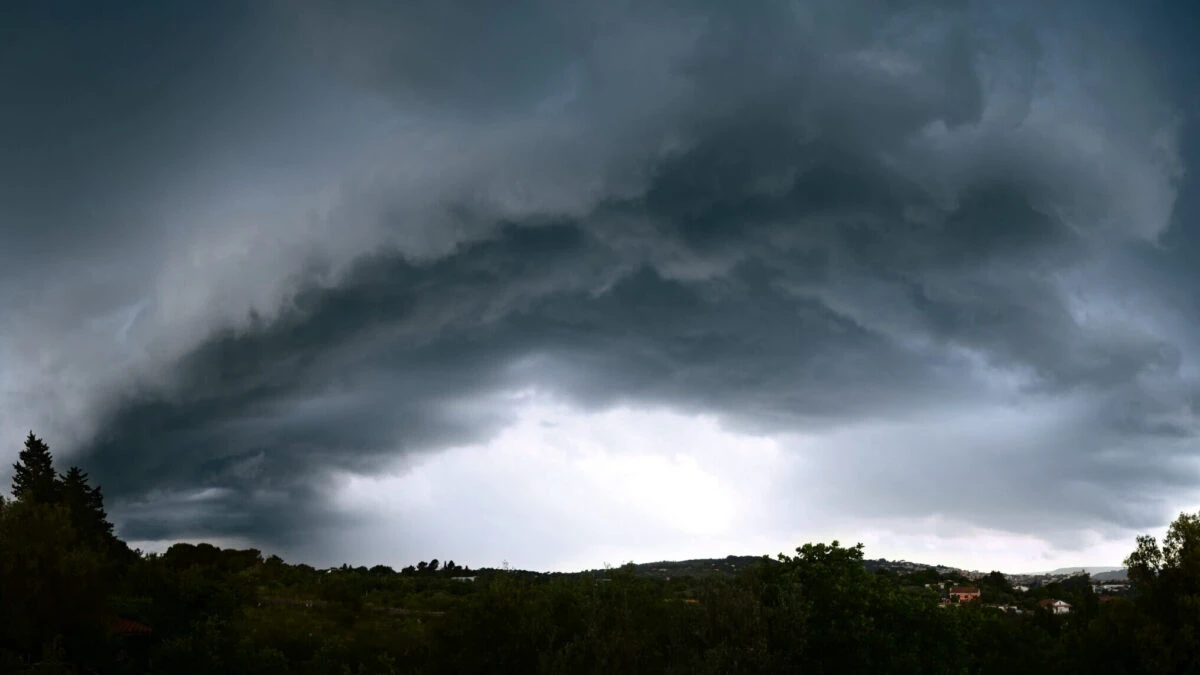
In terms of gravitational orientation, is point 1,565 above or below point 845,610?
above

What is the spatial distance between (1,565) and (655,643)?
128ft

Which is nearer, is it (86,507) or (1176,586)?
(1176,586)

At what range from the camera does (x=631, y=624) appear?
1858 inches

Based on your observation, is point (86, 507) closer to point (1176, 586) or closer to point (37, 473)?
point (37, 473)

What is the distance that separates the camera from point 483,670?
46562 mm

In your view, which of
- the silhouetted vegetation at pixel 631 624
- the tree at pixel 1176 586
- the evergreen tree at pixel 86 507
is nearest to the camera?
the silhouetted vegetation at pixel 631 624

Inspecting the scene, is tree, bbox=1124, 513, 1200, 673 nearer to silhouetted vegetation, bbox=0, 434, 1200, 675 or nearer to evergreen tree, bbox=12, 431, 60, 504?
silhouetted vegetation, bbox=0, 434, 1200, 675

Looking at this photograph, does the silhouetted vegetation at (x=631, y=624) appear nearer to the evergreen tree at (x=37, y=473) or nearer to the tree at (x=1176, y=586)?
the tree at (x=1176, y=586)

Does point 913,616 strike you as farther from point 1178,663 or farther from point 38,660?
point 38,660

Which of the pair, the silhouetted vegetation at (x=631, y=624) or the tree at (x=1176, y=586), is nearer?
the silhouetted vegetation at (x=631, y=624)

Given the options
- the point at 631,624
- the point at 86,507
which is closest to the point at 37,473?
the point at 86,507

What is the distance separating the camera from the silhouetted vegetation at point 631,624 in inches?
1719

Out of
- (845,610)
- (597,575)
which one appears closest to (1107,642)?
(845,610)

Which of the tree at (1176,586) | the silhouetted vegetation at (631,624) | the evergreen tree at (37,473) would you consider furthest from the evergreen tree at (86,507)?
the tree at (1176,586)
